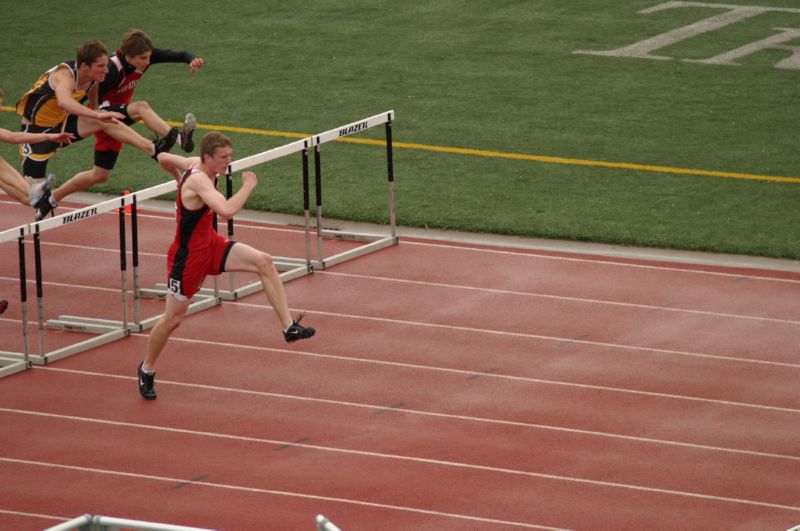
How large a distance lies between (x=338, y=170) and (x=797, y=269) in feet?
15.1

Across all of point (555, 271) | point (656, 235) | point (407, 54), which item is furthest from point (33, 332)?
point (407, 54)

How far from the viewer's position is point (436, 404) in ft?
32.1

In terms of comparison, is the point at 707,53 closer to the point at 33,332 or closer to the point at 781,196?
the point at 781,196

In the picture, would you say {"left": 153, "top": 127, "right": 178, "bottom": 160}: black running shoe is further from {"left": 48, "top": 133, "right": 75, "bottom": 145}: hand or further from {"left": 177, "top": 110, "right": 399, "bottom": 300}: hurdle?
{"left": 48, "top": 133, "right": 75, "bottom": 145}: hand

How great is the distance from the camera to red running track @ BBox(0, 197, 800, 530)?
332 inches

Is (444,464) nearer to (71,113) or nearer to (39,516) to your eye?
(39,516)

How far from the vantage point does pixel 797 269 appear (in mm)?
12328

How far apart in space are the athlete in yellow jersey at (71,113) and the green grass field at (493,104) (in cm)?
271

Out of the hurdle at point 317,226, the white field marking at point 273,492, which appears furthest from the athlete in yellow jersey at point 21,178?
the white field marking at point 273,492

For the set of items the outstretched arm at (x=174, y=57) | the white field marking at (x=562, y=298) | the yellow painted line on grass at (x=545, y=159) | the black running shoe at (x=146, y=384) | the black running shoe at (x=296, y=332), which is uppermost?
the outstretched arm at (x=174, y=57)

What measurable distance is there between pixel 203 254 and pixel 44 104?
2605 mm

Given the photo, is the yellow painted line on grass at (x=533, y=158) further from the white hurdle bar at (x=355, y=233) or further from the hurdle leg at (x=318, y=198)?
the hurdle leg at (x=318, y=198)

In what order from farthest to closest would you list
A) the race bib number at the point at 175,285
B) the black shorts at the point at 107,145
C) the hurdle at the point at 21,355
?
the black shorts at the point at 107,145 → the hurdle at the point at 21,355 → the race bib number at the point at 175,285

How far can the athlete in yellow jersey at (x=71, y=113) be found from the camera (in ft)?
36.1
